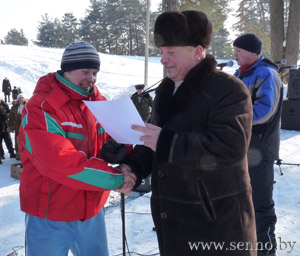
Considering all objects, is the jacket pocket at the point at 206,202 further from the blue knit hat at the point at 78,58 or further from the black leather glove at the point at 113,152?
the blue knit hat at the point at 78,58

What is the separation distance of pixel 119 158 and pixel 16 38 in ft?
173

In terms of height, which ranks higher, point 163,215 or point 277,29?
point 277,29

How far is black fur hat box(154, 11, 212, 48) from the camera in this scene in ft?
4.89

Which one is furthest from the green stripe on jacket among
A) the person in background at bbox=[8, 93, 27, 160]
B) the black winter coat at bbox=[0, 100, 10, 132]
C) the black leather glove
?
the black winter coat at bbox=[0, 100, 10, 132]

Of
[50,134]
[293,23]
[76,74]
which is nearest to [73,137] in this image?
[50,134]

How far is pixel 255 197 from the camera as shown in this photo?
8.71 feet

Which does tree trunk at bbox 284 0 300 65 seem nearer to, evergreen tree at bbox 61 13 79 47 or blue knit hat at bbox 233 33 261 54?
blue knit hat at bbox 233 33 261 54

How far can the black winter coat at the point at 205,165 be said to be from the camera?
1.34 metres

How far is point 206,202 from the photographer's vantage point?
1456 mm

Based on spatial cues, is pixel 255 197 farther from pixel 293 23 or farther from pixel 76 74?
pixel 293 23

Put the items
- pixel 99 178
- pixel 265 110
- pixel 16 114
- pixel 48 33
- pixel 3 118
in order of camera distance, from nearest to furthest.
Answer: pixel 99 178 < pixel 265 110 < pixel 16 114 < pixel 3 118 < pixel 48 33

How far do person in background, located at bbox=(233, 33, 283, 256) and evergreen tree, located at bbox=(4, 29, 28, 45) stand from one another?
5167cm

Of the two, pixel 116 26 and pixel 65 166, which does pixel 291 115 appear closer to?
pixel 65 166

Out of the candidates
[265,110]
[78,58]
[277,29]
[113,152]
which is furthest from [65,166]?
[277,29]
